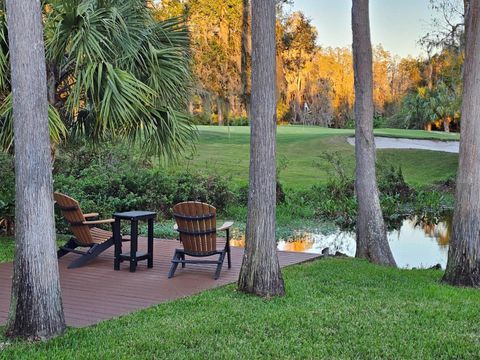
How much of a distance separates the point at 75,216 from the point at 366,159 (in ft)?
13.1

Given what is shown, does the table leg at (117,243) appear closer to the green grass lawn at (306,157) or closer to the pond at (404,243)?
the pond at (404,243)

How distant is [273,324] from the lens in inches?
184

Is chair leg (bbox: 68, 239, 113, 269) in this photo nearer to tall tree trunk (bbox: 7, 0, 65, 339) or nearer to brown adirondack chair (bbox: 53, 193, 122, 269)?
brown adirondack chair (bbox: 53, 193, 122, 269)

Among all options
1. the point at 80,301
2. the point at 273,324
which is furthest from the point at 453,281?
the point at 80,301

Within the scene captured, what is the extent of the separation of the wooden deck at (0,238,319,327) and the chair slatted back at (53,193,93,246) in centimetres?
38

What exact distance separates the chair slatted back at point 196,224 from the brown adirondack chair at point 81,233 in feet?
3.43

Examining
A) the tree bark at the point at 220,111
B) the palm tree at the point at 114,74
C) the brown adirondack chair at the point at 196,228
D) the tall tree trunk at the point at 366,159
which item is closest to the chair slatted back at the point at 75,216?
the palm tree at the point at 114,74

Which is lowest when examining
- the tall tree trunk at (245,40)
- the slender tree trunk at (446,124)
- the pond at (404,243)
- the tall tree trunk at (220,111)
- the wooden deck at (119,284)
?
the pond at (404,243)

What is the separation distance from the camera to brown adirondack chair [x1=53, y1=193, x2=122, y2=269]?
746 centimetres

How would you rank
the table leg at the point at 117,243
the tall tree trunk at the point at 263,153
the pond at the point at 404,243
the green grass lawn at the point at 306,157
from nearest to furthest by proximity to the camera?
the tall tree trunk at the point at 263,153 < the table leg at the point at 117,243 < the pond at the point at 404,243 < the green grass lawn at the point at 306,157

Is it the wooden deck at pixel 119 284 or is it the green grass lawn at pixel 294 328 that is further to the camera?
the wooden deck at pixel 119 284

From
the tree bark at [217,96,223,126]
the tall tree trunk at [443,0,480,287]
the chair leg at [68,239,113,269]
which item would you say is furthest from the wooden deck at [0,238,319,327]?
the tree bark at [217,96,223,126]

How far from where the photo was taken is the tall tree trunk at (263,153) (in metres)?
5.82

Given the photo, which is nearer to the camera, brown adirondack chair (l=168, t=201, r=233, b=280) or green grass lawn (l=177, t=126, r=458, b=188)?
brown adirondack chair (l=168, t=201, r=233, b=280)
